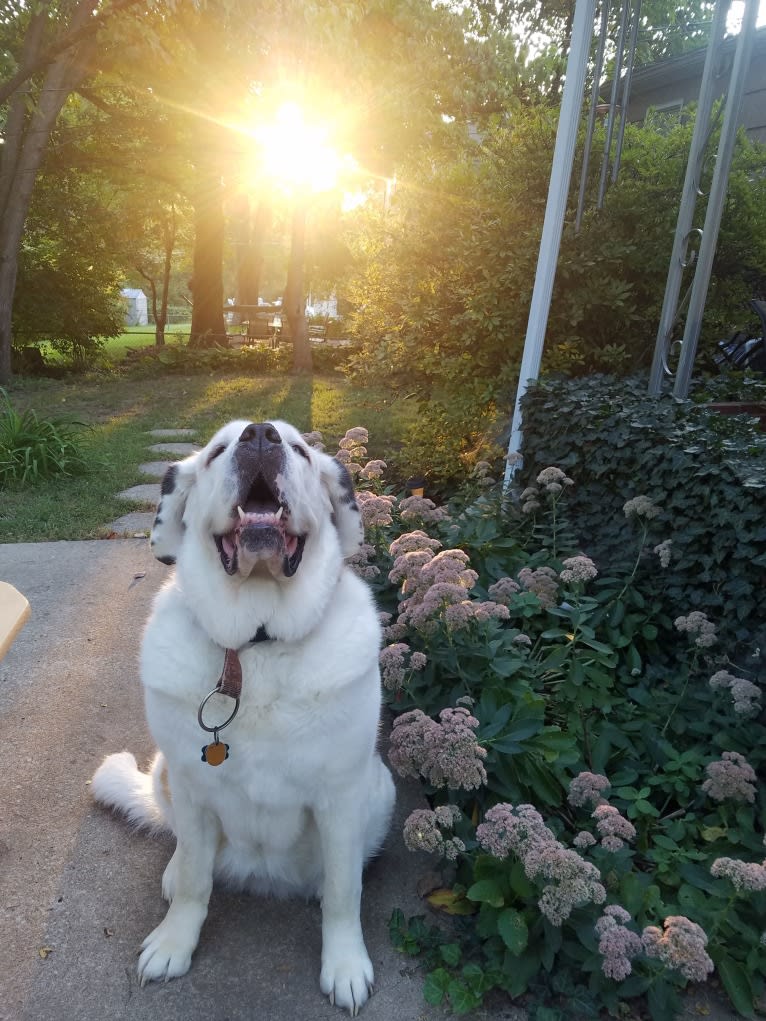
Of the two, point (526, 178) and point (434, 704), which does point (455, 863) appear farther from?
point (526, 178)

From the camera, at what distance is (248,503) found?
196cm

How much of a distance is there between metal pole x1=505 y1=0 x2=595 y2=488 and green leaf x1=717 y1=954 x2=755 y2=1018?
275 centimetres

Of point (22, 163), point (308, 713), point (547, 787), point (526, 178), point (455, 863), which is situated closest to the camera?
point (308, 713)

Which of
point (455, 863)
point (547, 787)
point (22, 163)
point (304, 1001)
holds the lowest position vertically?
point (304, 1001)

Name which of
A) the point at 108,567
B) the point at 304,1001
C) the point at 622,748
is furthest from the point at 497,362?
the point at 304,1001

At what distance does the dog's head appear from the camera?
1907 millimetres

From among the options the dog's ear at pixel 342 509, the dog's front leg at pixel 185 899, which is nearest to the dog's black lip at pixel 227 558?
the dog's ear at pixel 342 509

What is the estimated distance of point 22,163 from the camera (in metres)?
12.5

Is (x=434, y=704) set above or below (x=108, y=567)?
above

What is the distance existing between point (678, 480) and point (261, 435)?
188 cm

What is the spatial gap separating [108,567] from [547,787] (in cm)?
338

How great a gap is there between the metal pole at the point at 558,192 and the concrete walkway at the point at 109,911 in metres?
2.54

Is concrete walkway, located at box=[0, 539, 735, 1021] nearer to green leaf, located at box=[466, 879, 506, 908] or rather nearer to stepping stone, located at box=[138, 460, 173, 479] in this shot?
green leaf, located at box=[466, 879, 506, 908]

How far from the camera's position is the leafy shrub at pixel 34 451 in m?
6.62
